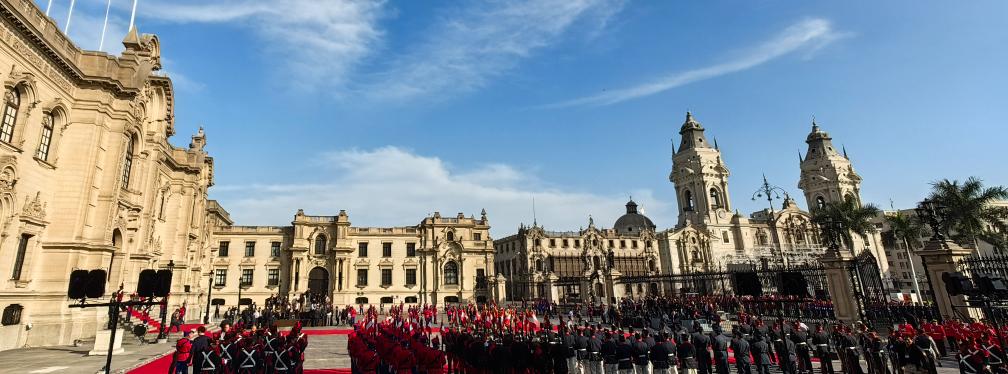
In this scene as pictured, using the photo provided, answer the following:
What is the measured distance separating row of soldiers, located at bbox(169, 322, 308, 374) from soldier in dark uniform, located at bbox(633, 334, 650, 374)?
836cm

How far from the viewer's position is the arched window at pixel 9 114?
16438mm

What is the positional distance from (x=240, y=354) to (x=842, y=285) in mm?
19914

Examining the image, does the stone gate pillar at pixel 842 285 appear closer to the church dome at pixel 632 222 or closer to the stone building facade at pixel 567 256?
the stone building facade at pixel 567 256

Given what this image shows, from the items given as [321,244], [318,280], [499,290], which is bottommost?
[499,290]

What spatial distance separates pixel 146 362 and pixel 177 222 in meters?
19.0

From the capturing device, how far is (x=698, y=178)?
7812 cm

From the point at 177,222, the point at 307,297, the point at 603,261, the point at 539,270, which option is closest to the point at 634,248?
the point at 603,261

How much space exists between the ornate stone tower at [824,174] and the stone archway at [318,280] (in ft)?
261

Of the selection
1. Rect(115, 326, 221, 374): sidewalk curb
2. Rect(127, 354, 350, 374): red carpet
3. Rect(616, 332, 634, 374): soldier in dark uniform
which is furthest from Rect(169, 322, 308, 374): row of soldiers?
Rect(616, 332, 634, 374): soldier in dark uniform

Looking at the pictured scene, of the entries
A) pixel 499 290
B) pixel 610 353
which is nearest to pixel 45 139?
pixel 610 353

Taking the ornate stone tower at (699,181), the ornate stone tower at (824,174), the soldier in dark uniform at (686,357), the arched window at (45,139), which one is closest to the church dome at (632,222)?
the ornate stone tower at (699,181)

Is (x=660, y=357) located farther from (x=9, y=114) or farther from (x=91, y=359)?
(x=9, y=114)

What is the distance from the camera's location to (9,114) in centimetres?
1681

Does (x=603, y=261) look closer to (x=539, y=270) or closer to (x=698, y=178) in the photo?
(x=539, y=270)
